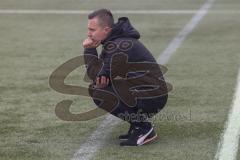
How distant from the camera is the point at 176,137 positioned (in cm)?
548

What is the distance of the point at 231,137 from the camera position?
17.9 ft

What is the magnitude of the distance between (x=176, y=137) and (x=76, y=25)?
279 inches

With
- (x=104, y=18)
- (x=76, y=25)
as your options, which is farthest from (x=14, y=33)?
(x=104, y=18)

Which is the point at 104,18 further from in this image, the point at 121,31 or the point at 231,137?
the point at 231,137

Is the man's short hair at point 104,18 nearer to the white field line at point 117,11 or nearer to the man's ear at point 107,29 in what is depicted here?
the man's ear at point 107,29

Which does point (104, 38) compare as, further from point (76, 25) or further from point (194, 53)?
point (76, 25)

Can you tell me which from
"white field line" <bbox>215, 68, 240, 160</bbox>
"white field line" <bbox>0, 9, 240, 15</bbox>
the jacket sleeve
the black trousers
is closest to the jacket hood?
the jacket sleeve

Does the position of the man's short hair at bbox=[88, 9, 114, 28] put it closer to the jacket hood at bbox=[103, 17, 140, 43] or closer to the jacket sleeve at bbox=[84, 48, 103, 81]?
the jacket hood at bbox=[103, 17, 140, 43]

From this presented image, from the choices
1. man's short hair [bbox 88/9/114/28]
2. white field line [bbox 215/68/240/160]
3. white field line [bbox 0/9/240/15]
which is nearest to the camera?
white field line [bbox 215/68/240/160]

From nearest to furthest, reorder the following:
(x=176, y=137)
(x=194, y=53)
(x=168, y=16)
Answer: (x=176, y=137) → (x=194, y=53) → (x=168, y=16)

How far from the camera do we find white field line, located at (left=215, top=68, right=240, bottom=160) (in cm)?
500

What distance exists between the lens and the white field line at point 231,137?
16.4ft

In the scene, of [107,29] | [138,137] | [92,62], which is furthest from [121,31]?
[138,137]

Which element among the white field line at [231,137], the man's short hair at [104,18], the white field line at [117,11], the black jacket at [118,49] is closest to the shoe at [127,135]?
the black jacket at [118,49]
